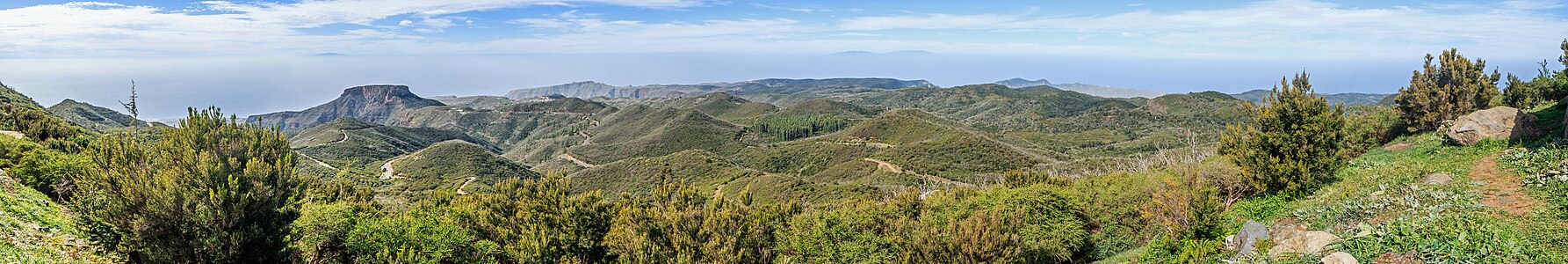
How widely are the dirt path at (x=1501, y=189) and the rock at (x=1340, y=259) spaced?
4.50m

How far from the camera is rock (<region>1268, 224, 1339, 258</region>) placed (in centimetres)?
1186

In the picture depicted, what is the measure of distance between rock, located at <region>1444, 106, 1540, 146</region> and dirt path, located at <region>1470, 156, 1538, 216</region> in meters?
4.13

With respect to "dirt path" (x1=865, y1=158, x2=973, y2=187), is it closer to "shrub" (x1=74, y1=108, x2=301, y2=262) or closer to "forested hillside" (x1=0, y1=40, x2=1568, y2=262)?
"forested hillside" (x1=0, y1=40, x2=1568, y2=262)

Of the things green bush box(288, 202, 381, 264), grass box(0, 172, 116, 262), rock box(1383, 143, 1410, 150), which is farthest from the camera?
rock box(1383, 143, 1410, 150)

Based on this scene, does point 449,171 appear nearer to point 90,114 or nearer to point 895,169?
point 895,169

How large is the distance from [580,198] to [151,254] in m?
11.0

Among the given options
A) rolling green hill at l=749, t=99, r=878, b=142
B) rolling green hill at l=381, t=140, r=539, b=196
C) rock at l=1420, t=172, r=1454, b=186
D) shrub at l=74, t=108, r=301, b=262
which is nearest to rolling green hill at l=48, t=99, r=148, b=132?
rolling green hill at l=381, t=140, r=539, b=196

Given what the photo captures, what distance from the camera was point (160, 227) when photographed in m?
16.4

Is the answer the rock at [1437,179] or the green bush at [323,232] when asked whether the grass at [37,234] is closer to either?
the green bush at [323,232]

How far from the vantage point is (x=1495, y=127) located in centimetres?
2038

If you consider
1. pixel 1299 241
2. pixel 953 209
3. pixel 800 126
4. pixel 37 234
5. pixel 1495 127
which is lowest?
pixel 800 126

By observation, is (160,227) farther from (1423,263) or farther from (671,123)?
(671,123)

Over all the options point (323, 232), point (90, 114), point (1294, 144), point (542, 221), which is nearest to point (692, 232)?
point (542, 221)

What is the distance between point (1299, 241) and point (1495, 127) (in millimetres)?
15320
